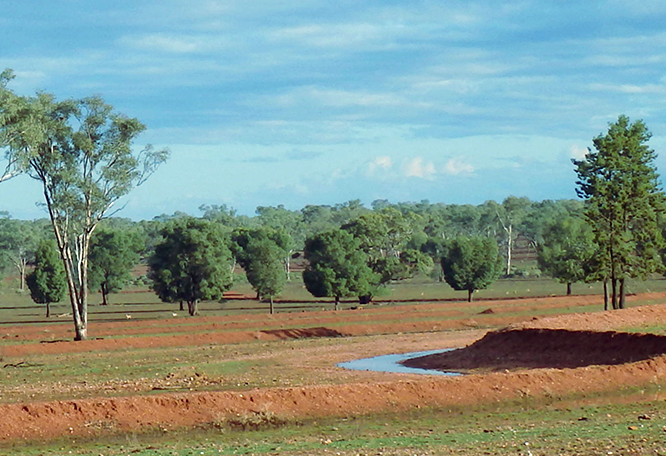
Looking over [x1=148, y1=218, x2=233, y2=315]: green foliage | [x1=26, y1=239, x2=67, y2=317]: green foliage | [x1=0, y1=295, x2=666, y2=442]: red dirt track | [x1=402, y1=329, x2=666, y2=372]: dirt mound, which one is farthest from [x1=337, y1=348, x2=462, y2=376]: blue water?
[x1=26, y1=239, x2=67, y2=317]: green foliage

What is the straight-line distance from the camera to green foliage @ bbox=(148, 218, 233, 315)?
82938 millimetres

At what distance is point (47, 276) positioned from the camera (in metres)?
90.3

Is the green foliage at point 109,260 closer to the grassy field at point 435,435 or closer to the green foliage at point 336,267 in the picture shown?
the green foliage at point 336,267

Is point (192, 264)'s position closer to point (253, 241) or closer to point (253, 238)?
point (253, 241)

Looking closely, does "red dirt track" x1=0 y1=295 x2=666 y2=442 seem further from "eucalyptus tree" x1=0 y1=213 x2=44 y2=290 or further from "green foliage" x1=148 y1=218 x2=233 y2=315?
"eucalyptus tree" x1=0 y1=213 x2=44 y2=290

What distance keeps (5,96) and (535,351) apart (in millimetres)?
27297

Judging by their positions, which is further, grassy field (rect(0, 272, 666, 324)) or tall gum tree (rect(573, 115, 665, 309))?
grassy field (rect(0, 272, 666, 324))

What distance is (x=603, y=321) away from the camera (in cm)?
4203

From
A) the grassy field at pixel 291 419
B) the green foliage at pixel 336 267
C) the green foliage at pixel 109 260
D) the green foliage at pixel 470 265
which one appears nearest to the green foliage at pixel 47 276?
the green foliage at pixel 109 260

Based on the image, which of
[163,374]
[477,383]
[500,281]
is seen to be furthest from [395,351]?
[500,281]

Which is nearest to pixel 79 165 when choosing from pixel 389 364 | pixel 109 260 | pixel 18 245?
pixel 389 364

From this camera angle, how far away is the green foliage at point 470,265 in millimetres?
95625

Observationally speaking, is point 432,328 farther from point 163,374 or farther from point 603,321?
point 163,374

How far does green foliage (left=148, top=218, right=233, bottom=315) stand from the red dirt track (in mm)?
32213
